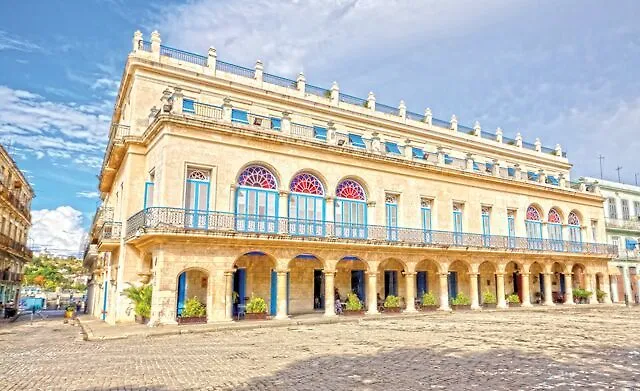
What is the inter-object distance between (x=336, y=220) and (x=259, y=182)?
4.08 m

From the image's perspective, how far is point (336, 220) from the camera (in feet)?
69.8

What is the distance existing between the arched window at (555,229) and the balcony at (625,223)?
25.9 feet

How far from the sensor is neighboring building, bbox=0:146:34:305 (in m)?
32.3

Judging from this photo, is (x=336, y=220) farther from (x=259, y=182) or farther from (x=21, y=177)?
(x=21, y=177)

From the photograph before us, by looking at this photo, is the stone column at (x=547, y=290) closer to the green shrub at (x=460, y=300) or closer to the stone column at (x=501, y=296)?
the stone column at (x=501, y=296)

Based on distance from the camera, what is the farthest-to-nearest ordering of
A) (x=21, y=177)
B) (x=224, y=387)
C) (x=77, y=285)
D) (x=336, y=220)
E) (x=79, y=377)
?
(x=77, y=285), (x=21, y=177), (x=336, y=220), (x=79, y=377), (x=224, y=387)

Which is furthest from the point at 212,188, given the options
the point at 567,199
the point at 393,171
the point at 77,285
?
the point at 77,285

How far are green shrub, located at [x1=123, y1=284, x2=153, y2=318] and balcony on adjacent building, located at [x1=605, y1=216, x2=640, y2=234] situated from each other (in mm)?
33739

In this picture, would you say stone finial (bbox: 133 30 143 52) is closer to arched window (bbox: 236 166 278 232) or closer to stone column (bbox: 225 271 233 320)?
arched window (bbox: 236 166 278 232)

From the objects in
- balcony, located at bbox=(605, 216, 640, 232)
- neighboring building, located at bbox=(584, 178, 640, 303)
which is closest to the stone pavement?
balcony, located at bbox=(605, 216, 640, 232)

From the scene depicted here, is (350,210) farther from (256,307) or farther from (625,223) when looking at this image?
(625,223)

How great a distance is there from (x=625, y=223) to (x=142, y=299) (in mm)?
36617

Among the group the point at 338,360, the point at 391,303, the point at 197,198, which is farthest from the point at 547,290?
the point at 338,360

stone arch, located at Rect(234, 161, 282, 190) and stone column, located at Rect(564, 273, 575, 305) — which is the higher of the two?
stone arch, located at Rect(234, 161, 282, 190)
